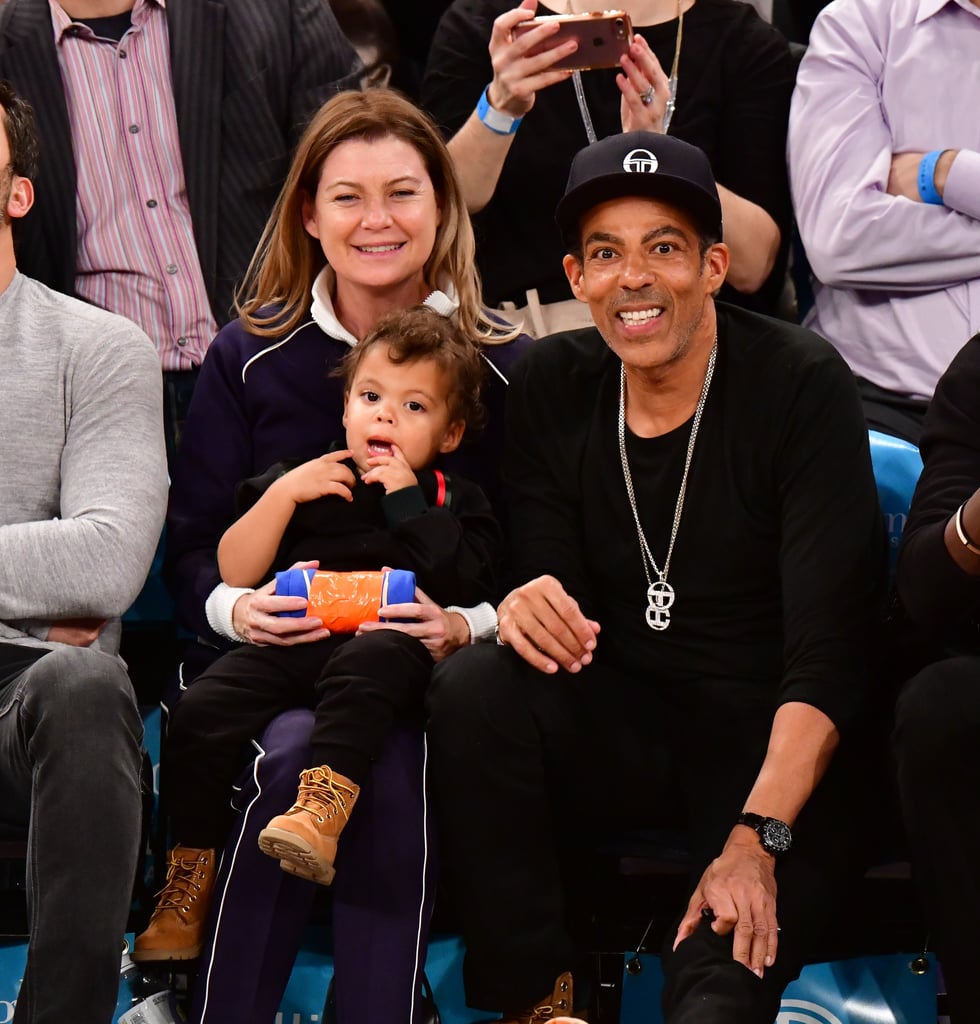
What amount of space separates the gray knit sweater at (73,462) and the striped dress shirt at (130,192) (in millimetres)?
419

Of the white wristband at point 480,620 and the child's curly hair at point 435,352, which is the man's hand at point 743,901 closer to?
the white wristband at point 480,620

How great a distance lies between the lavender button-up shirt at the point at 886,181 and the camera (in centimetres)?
352

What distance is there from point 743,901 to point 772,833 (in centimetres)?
12

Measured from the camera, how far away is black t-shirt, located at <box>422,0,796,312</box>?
3691 millimetres

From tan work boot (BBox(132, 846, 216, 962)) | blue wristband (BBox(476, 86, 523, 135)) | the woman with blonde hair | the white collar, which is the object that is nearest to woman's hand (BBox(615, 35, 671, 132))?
blue wristband (BBox(476, 86, 523, 135))

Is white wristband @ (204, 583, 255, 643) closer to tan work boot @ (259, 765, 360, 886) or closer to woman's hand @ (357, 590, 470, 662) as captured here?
woman's hand @ (357, 590, 470, 662)

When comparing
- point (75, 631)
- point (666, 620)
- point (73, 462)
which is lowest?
point (75, 631)

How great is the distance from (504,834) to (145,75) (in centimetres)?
195

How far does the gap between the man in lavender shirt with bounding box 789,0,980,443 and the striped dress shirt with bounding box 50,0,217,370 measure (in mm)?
1336

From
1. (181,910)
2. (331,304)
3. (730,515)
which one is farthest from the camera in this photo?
(331,304)

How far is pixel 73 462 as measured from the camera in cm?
306

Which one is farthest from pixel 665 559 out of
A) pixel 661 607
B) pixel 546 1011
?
pixel 546 1011

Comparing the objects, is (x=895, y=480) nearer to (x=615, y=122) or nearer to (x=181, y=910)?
(x=615, y=122)

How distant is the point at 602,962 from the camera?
280 centimetres
